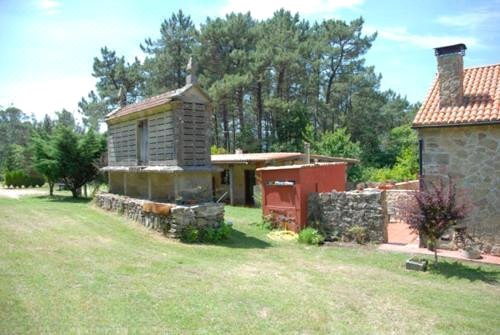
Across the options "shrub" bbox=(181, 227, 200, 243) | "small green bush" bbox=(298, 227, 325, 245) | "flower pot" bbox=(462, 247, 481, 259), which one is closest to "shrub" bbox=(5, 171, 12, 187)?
"shrub" bbox=(181, 227, 200, 243)

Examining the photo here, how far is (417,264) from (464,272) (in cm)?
96

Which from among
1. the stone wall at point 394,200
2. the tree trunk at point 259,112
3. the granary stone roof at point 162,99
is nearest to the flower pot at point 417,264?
the stone wall at point 394,200

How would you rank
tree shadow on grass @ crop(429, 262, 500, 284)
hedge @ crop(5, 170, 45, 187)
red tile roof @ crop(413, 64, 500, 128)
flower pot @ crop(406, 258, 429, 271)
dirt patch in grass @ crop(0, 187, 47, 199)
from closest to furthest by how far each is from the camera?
1. tree shadow on grass @ crop(429, 262, 500, 284)
2. flower pot @ crop(406, 258, 429, 271)
3. red tile roof @ crop(413, 64, 500, 128)
4. dirt patch in grass @ crop(0, 187, 47, 199)
5. hedge @ crop(5, 170, 45, 187)

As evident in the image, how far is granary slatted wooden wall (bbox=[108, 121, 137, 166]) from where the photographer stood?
15562 mm

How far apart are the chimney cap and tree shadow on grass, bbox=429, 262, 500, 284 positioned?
5.54m

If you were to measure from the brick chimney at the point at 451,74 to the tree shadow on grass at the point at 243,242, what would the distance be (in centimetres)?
636

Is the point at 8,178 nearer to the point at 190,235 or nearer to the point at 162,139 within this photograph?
the point at 162,139

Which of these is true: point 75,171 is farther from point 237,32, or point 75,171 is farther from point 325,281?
point 237,32

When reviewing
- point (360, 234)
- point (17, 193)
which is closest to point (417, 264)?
point (360, 234)

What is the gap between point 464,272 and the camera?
8695mm

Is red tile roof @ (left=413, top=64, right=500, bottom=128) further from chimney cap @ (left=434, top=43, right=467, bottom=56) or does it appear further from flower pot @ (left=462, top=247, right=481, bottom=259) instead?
flower pot @ (left=462, top=247, right=481, bottom=259)

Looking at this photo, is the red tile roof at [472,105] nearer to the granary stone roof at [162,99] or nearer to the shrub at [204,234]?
the shrub at [204,234]

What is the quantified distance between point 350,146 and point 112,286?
26415mm

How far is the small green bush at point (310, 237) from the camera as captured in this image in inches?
466
